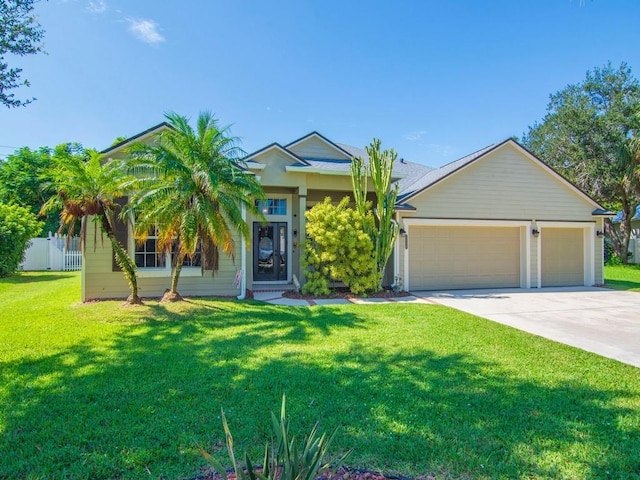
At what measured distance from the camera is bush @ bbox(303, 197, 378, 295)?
10.9 meters

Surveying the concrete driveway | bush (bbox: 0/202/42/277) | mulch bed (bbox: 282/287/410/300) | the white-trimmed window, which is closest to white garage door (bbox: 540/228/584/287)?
the concrete driveway

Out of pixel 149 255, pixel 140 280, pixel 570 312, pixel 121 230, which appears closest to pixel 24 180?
pixel 121 230

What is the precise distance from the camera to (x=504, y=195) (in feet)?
44.1

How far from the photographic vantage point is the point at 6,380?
448 cm

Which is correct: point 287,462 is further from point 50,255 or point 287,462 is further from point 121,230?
point 50,255

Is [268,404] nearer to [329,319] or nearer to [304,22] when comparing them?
[329,319]

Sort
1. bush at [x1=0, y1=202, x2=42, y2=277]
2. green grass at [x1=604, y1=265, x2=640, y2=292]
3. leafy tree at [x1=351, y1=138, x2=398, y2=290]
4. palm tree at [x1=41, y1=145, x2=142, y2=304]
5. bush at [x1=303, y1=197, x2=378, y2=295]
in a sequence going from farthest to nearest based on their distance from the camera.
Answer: bush at [x1=0, y1=202, x2=42, y2=277] → green grass at [x1=604, y1=265, x2=640, y2=292] → leafy tree at [x1=351, y1=138, x2=398, y2=290] → bush at [x1=303, y1=197, x2=378, y2=295] → palm tree at [x1=41, y1=145, x2=142, y2=304]

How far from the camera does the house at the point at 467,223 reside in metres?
12.4

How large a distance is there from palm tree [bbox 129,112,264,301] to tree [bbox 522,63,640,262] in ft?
79.3

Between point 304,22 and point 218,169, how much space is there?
631 centimetres

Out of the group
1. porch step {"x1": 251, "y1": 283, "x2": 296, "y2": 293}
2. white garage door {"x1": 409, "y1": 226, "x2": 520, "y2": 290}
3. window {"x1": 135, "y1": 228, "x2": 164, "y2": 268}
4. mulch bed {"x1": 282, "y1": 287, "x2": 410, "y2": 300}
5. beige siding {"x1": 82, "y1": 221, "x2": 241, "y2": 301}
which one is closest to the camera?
beige siding {"x1": 82, "y1": 221, "x2": 241, "y2": 301}

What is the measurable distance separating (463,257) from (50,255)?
21717 millimetres

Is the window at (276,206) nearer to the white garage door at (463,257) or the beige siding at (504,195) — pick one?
the beige siding at (504,195)

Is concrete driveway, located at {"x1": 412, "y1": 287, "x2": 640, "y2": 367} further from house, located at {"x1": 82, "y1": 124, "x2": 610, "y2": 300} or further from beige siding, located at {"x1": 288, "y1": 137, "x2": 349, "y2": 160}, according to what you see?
beige siding, located at {"x1": 288, "y1": 137, "x2": 349, "y2": 160}
